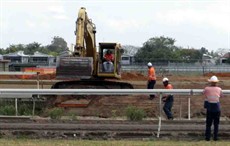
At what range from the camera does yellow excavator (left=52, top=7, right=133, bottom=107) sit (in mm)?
24500

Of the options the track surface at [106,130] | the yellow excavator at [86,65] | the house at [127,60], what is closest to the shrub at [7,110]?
the track surface at [106,130]

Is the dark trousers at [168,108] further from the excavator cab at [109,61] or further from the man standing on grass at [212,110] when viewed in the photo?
the excavator cab at [109,61]

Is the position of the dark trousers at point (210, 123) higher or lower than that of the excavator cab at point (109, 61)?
lower

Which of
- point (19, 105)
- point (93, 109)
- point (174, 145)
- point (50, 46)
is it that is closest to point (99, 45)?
point (93, 109)

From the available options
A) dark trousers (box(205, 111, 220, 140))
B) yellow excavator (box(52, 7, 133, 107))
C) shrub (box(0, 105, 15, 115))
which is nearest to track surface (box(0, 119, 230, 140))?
dark trousers (box(205, 111, 220, 140))

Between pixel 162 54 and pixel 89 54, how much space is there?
67.1 m

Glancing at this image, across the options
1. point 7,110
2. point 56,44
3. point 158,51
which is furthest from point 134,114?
point 56,44

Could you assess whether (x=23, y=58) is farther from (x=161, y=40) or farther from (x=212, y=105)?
(x=212, y=105)

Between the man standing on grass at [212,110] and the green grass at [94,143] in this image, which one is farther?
the man standing on grass at [212,110]

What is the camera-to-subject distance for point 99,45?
26672mm

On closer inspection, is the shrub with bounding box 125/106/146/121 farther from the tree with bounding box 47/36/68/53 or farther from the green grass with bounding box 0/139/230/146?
the tree with bounding box 47/36/68/53

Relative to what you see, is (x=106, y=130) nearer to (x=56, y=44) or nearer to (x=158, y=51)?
(x=158, y=51)

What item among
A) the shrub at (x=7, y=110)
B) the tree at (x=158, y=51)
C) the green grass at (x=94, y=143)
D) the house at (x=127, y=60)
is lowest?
the green grass at (x=94, y=143)

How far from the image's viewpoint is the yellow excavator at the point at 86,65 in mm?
24500
